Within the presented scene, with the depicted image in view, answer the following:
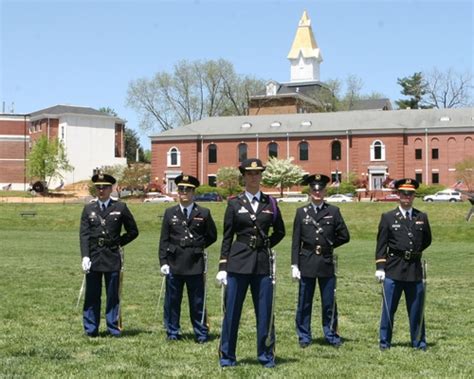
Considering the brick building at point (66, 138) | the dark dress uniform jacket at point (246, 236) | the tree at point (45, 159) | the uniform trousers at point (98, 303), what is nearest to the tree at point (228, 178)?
→ the tree at point (45, 159)

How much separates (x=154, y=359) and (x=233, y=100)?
326 feet

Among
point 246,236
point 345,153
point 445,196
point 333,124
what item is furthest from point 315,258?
point 333,124

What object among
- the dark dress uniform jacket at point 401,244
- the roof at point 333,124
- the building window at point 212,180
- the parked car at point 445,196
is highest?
the roof at point 333,124

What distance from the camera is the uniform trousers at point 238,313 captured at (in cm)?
868

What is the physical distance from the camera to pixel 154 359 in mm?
8977

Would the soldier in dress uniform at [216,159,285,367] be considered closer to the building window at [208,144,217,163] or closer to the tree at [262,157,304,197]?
the tree at [262,157,304,197]

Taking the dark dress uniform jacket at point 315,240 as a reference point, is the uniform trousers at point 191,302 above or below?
below

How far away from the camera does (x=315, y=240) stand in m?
10.1

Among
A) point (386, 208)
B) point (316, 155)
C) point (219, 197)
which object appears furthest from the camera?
point (316, 155)

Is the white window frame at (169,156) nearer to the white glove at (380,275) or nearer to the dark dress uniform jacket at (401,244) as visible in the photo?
the dark dress uniform jacket at (401,244)

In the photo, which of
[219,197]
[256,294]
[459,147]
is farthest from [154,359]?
[459,147]

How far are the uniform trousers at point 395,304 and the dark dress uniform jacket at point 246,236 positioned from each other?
187 cm

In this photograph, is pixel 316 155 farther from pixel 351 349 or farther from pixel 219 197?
pixel 351 349

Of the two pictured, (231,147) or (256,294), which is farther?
(231,147)
